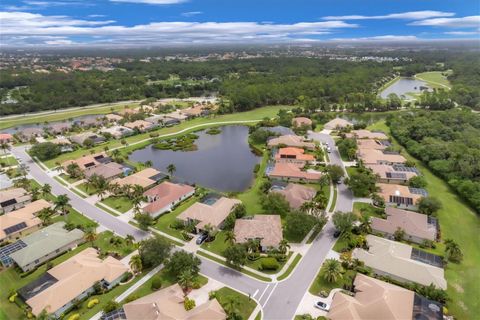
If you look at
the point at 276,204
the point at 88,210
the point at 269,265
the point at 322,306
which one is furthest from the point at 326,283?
the point at 88,210

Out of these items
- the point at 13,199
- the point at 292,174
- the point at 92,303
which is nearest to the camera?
the point at 92,303

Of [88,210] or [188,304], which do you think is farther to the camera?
[88,210]

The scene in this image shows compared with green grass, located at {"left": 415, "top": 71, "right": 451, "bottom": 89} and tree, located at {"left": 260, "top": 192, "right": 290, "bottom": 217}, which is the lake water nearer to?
tree, located at {"left": 260, "top": 192, "right": 290, "bottom": 217}

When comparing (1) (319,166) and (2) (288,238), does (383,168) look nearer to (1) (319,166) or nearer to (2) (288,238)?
(1) (319,166)

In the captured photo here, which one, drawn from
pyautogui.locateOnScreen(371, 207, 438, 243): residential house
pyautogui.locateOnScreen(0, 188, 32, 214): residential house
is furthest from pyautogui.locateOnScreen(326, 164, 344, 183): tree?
pyautogui.locateOnScreen(0, 188, 32, 214): residential house

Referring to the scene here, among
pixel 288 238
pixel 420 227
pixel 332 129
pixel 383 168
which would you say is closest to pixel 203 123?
pixel 332 129

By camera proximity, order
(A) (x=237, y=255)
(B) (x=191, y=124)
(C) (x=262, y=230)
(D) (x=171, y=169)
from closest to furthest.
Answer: (A) (x=237, y=255) → (C) (x=262, y=230) → (D) (x=171, y=169) → (B) (x=191, y=124)

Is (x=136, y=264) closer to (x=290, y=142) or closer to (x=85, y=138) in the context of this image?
(x=290, y=142)
